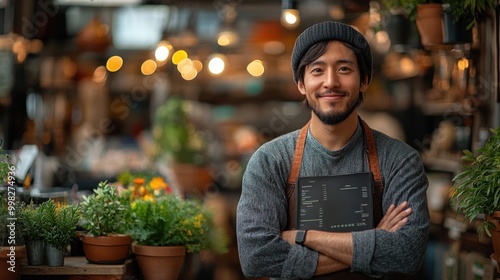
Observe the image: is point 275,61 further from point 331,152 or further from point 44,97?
point 331,152

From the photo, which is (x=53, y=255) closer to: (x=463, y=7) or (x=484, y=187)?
(x=484, y=187)

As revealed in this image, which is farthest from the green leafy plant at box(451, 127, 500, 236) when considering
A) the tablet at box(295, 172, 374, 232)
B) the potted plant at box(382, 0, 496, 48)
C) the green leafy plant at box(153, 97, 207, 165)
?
the green leafy plant at box(153, 97, 207, 165)

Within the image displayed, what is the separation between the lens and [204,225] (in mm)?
4180

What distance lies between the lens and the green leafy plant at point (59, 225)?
11.6 feet

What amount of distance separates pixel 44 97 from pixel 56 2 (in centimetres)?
113

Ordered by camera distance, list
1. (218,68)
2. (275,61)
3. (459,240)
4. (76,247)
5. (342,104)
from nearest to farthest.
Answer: (342,104)
(76,247)
(459,240)
(218,68)
(275,61)

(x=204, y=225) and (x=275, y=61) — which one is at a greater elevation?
(x=275, y=61)

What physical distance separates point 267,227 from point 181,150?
19.4 feet

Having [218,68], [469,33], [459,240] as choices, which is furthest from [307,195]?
[218,68]

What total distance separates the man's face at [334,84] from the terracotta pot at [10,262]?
128 cm

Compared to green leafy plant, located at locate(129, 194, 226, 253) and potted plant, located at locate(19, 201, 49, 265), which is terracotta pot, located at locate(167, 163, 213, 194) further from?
potted plant, located at locate(19, 201, 49, 265)

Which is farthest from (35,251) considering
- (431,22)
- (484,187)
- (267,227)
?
(431,22)

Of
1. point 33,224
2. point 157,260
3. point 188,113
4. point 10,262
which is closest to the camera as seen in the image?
point 10,262

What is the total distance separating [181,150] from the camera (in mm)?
8953
